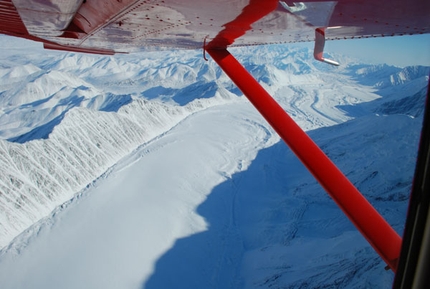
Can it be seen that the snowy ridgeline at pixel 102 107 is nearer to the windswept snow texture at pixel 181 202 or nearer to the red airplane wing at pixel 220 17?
the windswept snow texture at pixel 181 202

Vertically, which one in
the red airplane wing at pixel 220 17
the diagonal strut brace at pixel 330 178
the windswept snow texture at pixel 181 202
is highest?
the red airplane wing at pixel 220 17

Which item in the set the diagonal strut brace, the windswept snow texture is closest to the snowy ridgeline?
the windswept snow texture

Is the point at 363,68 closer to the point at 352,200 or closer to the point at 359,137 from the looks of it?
the point at 359,137

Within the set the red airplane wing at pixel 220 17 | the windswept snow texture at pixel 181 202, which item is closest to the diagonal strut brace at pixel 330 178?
the red airplane wing at pixel 220 17

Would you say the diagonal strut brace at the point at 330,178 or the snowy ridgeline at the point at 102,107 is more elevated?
the diagonal strut brace at the point at 330,178

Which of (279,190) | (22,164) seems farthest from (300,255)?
(22,164)

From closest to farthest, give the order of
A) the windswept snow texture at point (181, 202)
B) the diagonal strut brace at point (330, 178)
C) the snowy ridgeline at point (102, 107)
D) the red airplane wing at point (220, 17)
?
the red airplane wing at point (220, 17), the diagonal strut brace at point (330, 178), the windswept snow texture at point (181, 202), the snowy ridgeline at point (102, 107)

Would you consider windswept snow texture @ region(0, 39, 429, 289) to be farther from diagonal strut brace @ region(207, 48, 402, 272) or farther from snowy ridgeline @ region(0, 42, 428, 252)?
diagonal strut brace @ region(207, 48, 402, 272)
